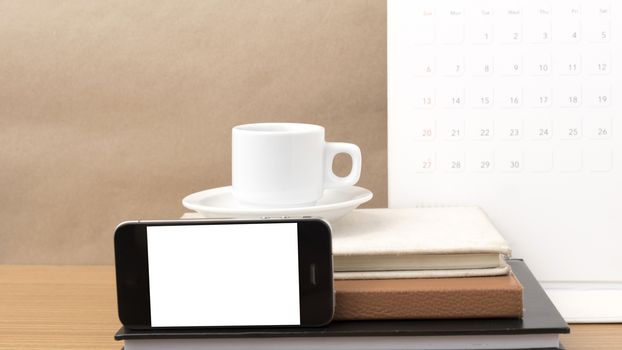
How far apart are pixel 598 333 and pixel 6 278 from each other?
58cm

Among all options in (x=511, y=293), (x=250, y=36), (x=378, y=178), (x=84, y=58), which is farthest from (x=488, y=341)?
(x=84, y=58)

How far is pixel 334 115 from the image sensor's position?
0.79 meters

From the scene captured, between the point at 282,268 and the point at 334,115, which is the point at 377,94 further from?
the point at 282,268

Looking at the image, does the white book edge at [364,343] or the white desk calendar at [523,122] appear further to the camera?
the white desk calendar at [523,122]

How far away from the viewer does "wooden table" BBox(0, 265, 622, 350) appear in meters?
0.59

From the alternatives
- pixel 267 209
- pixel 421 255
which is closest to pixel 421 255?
pixel 421 255

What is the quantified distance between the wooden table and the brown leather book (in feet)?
0.32

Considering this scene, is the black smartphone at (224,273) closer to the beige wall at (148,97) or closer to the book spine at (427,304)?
the book spine at (427,304)

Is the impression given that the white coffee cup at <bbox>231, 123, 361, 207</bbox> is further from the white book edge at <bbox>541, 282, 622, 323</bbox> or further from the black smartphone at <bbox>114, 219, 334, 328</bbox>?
the white book edge at <bbox>541, 282, 622, 323</bbox>

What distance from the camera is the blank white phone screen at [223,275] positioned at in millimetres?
514

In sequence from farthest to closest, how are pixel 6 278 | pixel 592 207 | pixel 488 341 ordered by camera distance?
→ pixel 6 278 → pixel 592 207 → pixel 488 341

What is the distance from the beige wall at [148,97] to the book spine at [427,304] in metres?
0.29

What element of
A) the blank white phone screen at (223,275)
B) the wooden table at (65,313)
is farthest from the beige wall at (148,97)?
the blank white phone screen at (223,275)

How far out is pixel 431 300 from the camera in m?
0.51
